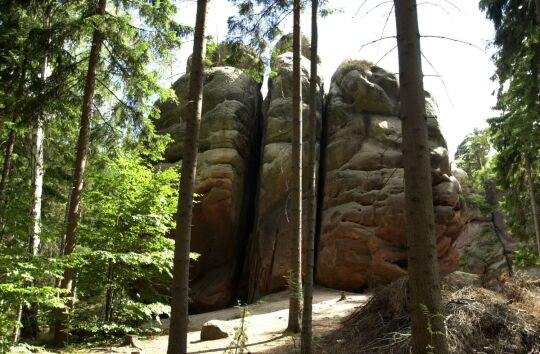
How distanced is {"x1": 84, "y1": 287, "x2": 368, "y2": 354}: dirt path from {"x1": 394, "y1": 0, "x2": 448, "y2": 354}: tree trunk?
255cm

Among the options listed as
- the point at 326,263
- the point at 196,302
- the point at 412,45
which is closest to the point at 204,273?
the point at 196,302

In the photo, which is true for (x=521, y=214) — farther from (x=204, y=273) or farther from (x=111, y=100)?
(x=111, y=100)

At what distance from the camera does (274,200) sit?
712 inches

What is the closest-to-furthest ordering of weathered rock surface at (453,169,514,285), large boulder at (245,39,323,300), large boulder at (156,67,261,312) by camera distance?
large boulder at (245,39,323,300)
large boulder at (156,67,261,312)
weathered rock surface at (453,169,514,285)

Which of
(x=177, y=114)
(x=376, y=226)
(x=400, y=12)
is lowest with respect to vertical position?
(x=376, y=226)

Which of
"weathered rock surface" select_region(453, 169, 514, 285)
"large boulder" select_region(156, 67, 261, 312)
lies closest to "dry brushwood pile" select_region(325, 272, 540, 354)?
"large boulder" select_region(156, 67, 261, 312)

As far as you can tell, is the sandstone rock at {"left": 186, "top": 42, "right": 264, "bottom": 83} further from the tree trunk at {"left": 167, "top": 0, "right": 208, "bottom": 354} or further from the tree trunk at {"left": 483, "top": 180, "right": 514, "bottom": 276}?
the tree trunk at {"left": 483, "top": 180, "right": 514, "bottom": 276}

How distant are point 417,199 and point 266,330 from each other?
22.2 ft

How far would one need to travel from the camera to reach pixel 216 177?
17.9 metres

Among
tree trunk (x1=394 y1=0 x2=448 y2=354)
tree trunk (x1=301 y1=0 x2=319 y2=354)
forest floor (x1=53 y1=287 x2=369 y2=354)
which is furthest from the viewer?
forest floor (x1=53 y1=287 x2=369 y2=354)

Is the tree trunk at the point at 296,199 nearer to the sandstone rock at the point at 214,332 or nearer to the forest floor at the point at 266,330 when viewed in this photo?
the forest floor at the point at 266,330

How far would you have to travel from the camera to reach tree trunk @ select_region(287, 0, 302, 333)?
937cm

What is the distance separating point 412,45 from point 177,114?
16395mm

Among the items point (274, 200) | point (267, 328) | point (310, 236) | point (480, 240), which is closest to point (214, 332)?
point (267, 328)
